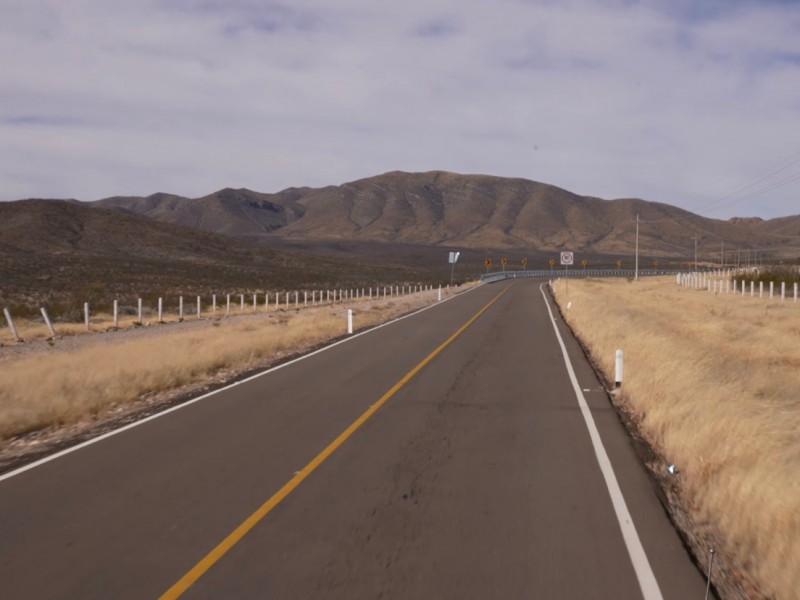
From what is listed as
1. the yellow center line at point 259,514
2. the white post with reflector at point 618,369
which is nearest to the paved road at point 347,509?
the yellow center line at point 259,514

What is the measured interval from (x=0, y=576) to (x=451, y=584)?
127 inches

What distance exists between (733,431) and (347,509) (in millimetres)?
4843

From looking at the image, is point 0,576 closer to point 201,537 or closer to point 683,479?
point 201,537

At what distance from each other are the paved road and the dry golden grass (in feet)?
1.73

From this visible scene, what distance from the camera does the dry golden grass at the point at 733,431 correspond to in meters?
5.94

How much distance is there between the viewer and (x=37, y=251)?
9656 cm

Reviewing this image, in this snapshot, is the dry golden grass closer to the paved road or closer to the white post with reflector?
the white post with reflector

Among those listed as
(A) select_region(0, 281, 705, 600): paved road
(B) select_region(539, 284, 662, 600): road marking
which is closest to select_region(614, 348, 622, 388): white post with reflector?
(A) select_region(0, 281, 705, 600): paved road

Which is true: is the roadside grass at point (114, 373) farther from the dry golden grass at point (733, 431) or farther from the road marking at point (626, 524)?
the dry golden grass at point (733, 431)

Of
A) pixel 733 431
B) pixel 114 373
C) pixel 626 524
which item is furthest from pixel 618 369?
pixel 114 373

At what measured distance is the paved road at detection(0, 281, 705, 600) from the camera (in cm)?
543

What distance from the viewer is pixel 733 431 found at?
29.7ft

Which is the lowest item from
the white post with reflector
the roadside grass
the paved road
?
the roadside grass

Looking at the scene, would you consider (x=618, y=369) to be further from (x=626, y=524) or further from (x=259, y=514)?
(x=259, y=514)
